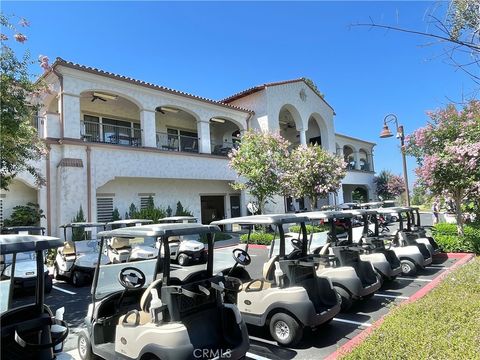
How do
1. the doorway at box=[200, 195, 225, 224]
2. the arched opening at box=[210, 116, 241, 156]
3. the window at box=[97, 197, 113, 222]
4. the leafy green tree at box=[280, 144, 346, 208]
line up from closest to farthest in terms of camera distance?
the window at box=[97, 197, 113, 222], the leafy green tree at box=[280, 144, 346, 208], the doorway at box=[200, 195, 225, 224], the arched opening at box=[210, 116, 241, 156]

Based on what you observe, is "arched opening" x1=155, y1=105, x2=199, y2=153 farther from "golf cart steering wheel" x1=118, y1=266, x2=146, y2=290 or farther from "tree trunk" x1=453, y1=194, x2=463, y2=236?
"golf cart steering wheel" x1=118, y1=266, x2=146, y2=290

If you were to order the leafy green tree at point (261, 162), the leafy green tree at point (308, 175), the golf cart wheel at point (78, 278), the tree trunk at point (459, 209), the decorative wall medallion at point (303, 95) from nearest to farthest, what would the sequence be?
1. the golf cart wheel at point (78, 278)
2. the tree trunk at point (459, 209)
3. the leafy green tree at point (261, 162)
4. the leafy green tree at point (308, 175)
5. the decorative wall medallion at point (303, 95)

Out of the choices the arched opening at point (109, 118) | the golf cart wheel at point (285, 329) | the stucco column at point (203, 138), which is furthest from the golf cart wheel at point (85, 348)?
the stucco column at point (203, 138)

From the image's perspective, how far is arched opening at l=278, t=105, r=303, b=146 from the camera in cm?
2356

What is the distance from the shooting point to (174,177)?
1622 cm

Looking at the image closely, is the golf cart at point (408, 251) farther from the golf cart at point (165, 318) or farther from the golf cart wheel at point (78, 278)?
the golf cart wheel at point (78, 278)

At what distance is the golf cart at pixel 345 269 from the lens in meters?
5.77

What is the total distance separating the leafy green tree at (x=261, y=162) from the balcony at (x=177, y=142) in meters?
3.41

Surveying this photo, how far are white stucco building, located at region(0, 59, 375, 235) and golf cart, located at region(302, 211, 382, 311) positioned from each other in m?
9.90

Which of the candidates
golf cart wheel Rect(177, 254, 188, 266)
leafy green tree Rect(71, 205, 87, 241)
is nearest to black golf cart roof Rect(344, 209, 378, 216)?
golf cart wheel Rect(177, 254, 188, 266)

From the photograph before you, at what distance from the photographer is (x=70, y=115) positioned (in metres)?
13.2

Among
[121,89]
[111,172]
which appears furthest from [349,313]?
[121,89]

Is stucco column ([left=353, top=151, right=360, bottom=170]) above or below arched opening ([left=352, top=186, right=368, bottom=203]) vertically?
above

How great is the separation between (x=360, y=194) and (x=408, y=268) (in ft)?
89.7
